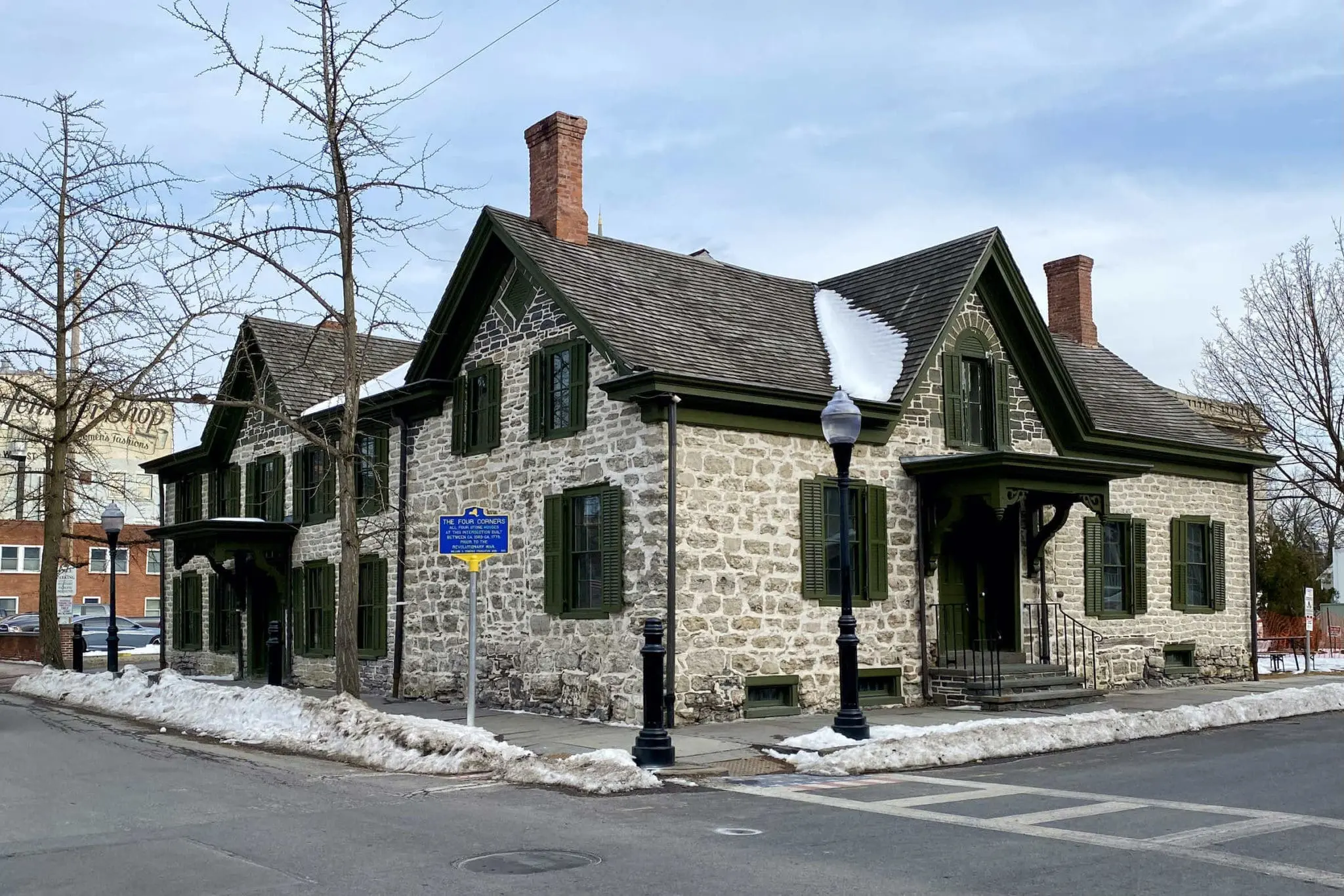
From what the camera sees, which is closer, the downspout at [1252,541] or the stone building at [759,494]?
the stone building at [759,494]

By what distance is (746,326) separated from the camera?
1925 centimetres

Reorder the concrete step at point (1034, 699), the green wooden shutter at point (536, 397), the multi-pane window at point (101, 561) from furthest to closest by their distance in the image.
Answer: the multi-pane window at point (101, 561) → the green wooden shutter at point (536, 397) → the concrete step at point (1034, 699)

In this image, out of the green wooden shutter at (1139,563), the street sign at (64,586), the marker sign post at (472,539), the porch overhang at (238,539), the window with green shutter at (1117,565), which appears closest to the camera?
the marker sign post at (472,539)

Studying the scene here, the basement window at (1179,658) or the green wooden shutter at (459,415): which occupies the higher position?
the green wooden shutter at (459,415)

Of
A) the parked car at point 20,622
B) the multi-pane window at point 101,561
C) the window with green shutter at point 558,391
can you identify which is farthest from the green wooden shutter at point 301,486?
the multi-pane window at point 101,561

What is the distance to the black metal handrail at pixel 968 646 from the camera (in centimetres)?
1794

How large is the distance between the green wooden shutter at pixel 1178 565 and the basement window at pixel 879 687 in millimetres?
7078

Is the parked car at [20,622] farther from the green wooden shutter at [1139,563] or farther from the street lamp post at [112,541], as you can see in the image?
the green wooden shutter at [1139,563]

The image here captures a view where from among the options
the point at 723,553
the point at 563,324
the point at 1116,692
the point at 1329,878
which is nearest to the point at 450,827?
the point at 1329,878

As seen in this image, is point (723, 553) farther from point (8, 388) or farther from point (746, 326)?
point (8, 388)

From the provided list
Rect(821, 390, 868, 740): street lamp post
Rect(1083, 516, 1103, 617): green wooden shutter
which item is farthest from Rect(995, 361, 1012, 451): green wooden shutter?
Rect(821, 390, 868, 740): street lamp post

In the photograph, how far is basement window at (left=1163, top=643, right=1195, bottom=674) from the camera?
22219 millimetres

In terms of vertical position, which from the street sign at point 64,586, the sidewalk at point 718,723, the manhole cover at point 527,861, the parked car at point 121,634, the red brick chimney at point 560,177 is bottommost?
the parked car at point 121,634

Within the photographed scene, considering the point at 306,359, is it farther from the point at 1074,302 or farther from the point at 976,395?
the point at 1074,302
